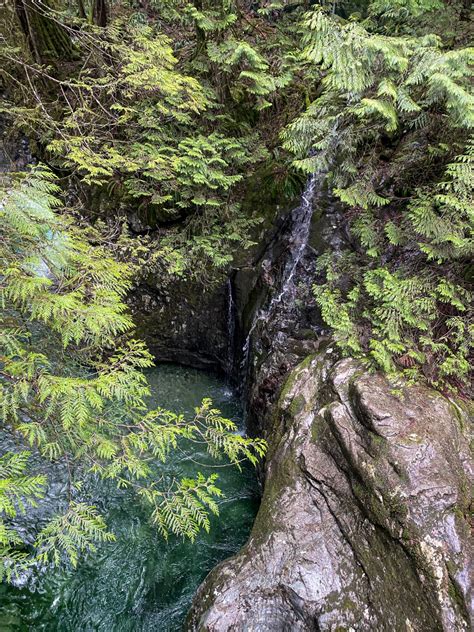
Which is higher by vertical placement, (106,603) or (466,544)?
(466,544)

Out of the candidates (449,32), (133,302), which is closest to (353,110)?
(449,32)

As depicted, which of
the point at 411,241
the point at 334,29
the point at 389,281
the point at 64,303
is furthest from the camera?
the point at 411,241

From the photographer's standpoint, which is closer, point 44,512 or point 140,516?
point 44,512

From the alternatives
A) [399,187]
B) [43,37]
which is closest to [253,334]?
[399,187]

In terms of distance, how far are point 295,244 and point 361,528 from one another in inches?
166

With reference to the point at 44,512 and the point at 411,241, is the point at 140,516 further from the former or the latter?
the point at 411,241

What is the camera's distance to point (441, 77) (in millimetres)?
3422

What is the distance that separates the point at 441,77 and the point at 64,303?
3.98 m

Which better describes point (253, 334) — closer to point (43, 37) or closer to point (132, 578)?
point (132, 578)

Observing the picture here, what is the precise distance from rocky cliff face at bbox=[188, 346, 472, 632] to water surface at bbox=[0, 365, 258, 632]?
41.4 inches

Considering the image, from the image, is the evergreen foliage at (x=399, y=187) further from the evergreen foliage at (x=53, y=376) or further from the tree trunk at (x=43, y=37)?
the tree trunk at (x=43, y=37)

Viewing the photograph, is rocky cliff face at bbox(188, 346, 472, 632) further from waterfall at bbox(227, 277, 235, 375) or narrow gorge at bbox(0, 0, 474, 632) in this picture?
waterfall at bbox(227, 277, 235, 375)

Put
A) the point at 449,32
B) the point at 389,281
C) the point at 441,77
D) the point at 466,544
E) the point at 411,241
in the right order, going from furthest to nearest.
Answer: the point at 449,32, the point at 411,241, the point at 389,281, the point at 441,77, the point at 466,544

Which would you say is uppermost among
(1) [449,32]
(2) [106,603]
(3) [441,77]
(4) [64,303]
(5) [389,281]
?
(1) [449,32]
